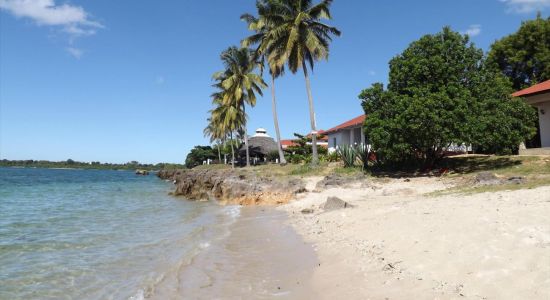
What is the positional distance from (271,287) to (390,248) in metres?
2.16

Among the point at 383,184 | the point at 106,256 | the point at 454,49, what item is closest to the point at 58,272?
the point at 106,256

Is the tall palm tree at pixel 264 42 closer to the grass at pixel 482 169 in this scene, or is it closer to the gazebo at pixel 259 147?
the grass at pixel 482 169

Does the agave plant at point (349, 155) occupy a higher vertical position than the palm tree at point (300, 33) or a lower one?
lower

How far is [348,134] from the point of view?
3584 centimetres

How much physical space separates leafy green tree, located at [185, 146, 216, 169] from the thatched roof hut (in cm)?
2880

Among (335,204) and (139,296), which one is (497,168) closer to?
(335,204)

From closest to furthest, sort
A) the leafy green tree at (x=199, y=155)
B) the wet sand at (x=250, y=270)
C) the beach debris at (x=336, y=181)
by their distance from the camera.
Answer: the wet sand at (x=250, y=270), the beach debris at (x=336, y=181), the leafy green tree at (x=199, y=155)

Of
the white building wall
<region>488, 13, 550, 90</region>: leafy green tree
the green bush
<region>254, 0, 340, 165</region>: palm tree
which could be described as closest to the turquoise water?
<region>254, 0, 340, 165</region>: palm tree

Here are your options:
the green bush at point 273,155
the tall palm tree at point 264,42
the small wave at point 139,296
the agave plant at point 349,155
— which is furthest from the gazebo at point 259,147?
the small wave at point 139,296

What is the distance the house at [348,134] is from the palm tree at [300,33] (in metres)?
6.73

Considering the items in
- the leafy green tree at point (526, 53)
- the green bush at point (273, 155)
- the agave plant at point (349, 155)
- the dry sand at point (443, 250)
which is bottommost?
the dry sand at point (443, 250)

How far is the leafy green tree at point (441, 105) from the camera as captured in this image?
1655 cm

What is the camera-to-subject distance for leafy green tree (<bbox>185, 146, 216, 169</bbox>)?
8312cm

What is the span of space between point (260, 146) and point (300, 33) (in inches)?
1055
